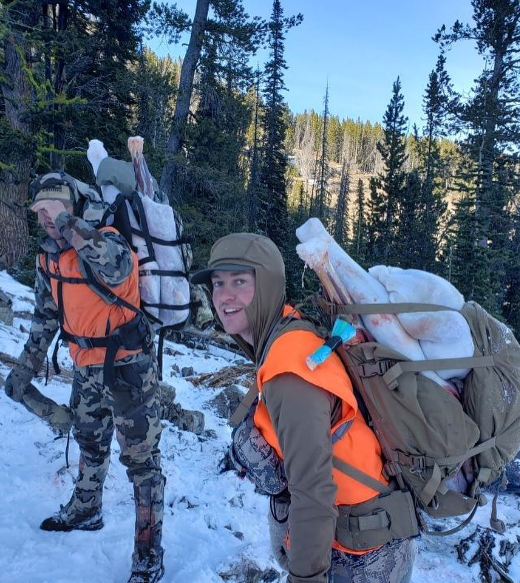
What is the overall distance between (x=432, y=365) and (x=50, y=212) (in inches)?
97.5

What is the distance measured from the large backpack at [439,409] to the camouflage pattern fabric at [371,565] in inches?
11.4

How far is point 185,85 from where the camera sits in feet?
43.8

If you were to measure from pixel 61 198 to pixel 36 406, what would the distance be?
1.55 metres

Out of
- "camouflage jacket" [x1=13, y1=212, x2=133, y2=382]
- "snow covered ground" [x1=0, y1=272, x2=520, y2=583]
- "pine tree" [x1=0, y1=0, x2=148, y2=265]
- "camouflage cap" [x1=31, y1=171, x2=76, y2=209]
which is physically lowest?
"snow covered ground" [x1=0, y1=272, x2=520, y2=583]

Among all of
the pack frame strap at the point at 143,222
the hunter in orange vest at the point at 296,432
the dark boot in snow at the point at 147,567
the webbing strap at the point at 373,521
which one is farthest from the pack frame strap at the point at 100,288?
the webbing strap at the point at 373,521

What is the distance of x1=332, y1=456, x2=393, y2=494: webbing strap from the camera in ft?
5.42

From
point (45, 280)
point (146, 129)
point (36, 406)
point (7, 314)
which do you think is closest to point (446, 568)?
point (36, 406)

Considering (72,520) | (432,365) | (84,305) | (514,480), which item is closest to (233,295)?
(432,365)

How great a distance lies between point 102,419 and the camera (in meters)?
3.10

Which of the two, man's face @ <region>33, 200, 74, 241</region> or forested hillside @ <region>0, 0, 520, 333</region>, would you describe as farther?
forested hillside @ <region>0, 0, 520, 333</region>

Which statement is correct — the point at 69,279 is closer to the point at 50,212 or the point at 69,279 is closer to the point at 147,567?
the point at 50,212

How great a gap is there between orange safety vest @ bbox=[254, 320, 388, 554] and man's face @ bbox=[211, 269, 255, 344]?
0.28 meters

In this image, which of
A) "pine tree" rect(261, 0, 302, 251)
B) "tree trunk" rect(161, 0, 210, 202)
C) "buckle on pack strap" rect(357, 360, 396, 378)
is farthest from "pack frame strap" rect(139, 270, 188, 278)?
"pine tree" rect(261, 0, 302, 251)

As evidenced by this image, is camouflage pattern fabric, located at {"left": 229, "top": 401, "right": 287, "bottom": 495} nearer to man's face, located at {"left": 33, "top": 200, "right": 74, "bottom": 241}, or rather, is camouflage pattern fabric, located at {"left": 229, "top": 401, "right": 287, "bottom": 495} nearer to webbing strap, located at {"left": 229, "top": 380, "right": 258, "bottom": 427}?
webbing strap, located at {"left": 229, "top": 380, "right": 258, "bottom": 427}
